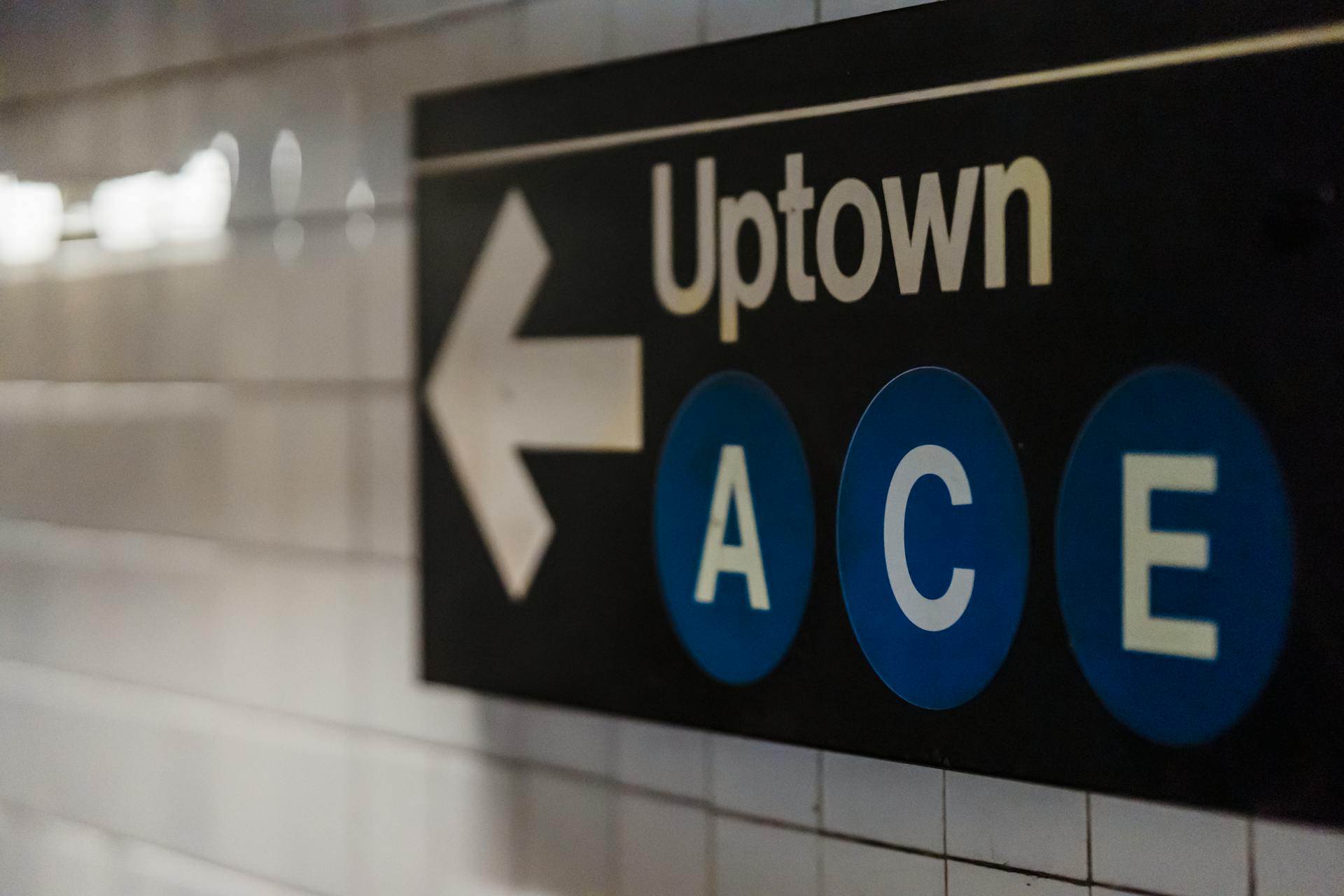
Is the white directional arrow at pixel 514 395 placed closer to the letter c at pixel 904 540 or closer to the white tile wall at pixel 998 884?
the letter c at pixel 904 540

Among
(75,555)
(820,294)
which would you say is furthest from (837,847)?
(75,555)

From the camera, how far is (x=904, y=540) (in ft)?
3.48

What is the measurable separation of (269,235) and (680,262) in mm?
790

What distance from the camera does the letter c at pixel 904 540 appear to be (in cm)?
103

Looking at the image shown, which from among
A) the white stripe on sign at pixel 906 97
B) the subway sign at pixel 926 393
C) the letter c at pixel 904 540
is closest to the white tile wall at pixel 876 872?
the subway sign at pixel 926 393

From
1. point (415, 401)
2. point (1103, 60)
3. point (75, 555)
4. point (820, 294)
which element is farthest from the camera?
point (75, 555)

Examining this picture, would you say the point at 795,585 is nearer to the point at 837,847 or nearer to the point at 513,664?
the point at 837,847

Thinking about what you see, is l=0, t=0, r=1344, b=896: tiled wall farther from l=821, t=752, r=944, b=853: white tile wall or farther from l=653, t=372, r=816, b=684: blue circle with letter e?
l=653, t=372, r=816, b=684: blue circle with letter e

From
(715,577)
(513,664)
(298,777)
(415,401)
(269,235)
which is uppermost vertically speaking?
(269,235)

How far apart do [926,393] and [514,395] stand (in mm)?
521

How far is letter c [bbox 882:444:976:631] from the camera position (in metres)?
1.03

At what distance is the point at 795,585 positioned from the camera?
1.13 metres

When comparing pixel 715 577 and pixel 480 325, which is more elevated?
pixel 480 325

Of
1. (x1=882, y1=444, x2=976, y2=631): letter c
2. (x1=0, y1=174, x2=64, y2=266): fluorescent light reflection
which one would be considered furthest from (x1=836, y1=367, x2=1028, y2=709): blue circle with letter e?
(x1=0, y1=174, x2=64, y2=266): fluorescent light reflection
